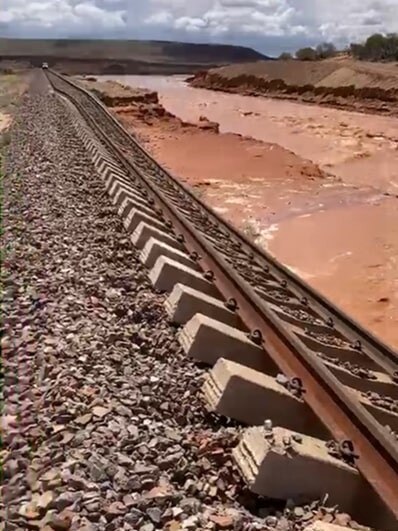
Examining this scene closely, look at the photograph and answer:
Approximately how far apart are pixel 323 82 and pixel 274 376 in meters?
57.1

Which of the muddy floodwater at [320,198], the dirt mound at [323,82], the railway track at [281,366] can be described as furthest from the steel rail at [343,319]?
the dirt mound at [323,82]

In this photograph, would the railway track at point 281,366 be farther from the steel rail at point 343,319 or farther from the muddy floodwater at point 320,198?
the muddy floodwater at point 320,198

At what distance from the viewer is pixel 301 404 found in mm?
4367

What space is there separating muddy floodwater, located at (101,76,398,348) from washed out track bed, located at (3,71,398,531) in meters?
2.58

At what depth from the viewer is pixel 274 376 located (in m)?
4.96

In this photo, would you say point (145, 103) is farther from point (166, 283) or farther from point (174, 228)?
point (166, 283)

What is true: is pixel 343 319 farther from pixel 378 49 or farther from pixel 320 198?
pixel 378 49

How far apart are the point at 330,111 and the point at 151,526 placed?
161 feet

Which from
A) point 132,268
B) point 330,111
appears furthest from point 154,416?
point 330,111

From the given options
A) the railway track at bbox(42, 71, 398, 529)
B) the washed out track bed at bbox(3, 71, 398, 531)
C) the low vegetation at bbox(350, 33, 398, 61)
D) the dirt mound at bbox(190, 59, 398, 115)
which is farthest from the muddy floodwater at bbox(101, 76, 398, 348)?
the low vegetation at bbox(350, 33, 398, 61)

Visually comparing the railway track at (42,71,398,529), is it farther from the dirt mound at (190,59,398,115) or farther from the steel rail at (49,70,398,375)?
the dirt mound at (190,59,398,115)

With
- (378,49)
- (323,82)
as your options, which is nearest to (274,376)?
(323,82)

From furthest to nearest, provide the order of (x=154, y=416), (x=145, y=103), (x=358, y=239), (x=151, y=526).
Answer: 1. (x=145, y=103)
2. (x=358, y=239)
3. (x=154, y=416)
4. (x=151, y=526)

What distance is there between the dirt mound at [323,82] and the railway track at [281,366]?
124ft
